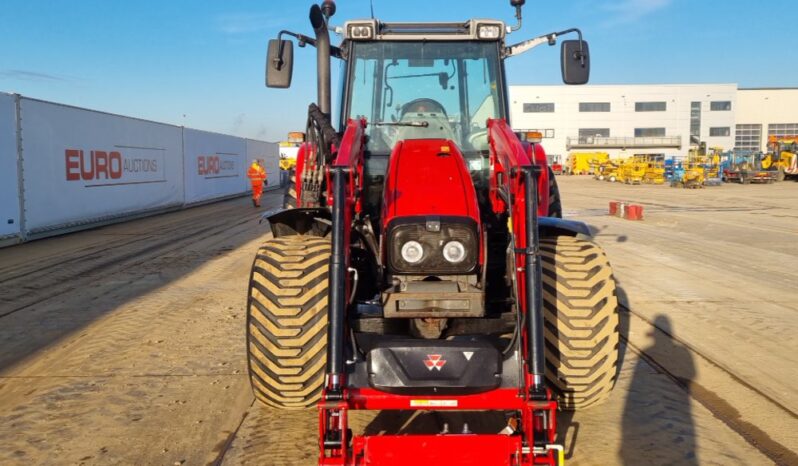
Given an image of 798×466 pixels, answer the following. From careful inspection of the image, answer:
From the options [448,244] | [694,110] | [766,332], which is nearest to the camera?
[448,244]

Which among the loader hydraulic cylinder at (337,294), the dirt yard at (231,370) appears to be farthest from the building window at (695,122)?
the loader hydraulic cylinder at (337,294)

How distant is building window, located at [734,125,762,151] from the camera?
250 ft

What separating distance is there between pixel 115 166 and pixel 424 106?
46.8 ft

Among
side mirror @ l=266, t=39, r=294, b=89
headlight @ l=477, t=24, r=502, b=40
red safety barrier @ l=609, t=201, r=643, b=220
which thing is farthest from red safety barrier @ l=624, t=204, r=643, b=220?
side mirror @ l=266, t=39, r=294, b=89

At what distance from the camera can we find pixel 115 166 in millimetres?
17578

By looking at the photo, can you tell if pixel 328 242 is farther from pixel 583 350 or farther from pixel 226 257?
pixel 226 257

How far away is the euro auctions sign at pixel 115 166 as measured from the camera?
51.1ft

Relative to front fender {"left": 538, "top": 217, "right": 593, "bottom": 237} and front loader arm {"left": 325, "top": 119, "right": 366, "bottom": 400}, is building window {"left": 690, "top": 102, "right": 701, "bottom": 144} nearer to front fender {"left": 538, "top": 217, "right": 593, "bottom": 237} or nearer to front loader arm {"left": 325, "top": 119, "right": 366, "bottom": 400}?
front fender {"left": 538, "top": 217, "right": 593, "bottom": 237}

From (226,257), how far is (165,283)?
251 cm

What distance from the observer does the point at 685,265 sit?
1099 cm

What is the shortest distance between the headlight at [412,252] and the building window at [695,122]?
76.5 m

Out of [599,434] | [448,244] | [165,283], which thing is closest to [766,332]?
[599,434]

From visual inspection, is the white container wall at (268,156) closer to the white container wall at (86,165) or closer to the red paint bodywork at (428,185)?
the white container wall at (86,165)

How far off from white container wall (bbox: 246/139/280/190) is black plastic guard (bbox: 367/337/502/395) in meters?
30.4
